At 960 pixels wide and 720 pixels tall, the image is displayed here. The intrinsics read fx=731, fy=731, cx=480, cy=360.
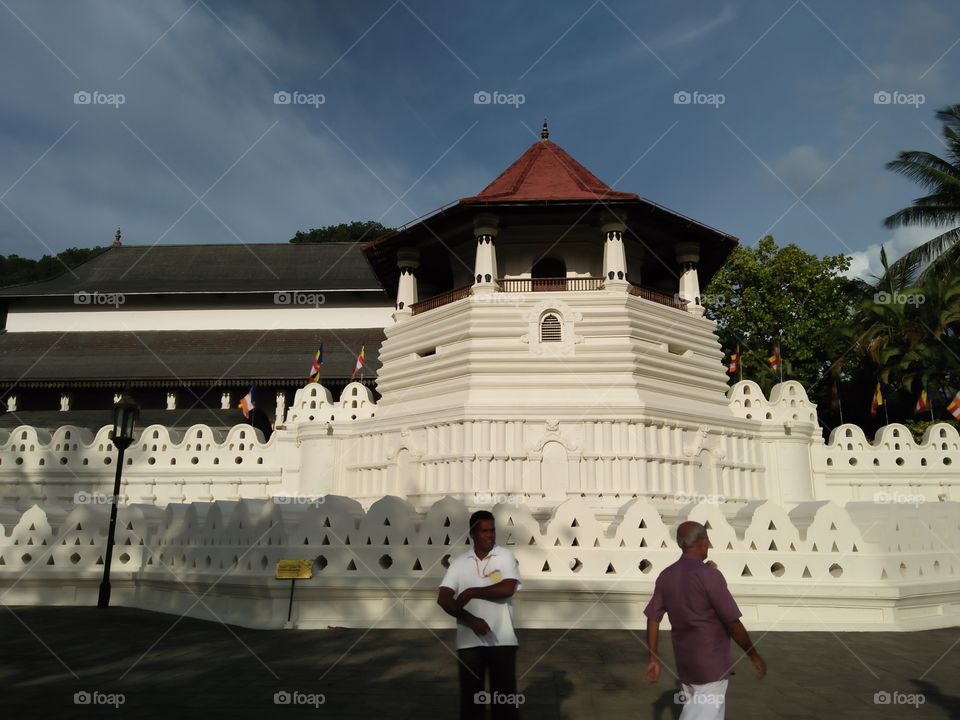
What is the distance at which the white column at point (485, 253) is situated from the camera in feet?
60.4

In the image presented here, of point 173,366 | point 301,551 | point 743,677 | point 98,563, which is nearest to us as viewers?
point 743,677

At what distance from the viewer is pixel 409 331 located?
802 inches

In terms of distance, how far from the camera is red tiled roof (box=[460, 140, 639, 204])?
18.3m

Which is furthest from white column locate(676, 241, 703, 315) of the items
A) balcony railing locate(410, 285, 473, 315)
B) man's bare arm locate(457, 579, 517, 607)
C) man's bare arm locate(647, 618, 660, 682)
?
man's bare arm locate(457, 579, 517, 607)

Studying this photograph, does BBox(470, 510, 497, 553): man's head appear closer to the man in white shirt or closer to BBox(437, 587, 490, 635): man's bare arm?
the man in white shirt

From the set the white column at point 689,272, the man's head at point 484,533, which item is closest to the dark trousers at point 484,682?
the man's head at point 484,533

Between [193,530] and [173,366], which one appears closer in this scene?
[193,530]

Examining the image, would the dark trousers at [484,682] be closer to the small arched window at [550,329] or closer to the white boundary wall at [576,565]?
the white boundary wall at [576,565]

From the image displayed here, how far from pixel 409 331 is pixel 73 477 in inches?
398

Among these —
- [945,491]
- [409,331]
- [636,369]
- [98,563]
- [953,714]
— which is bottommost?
[953,714]

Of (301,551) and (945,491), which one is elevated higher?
(945,491)

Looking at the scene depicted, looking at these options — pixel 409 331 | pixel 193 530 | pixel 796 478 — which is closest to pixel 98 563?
pixel 193 530

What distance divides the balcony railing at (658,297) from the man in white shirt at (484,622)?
1451 centimetres

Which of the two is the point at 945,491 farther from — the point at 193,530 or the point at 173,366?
the point at 173,366
